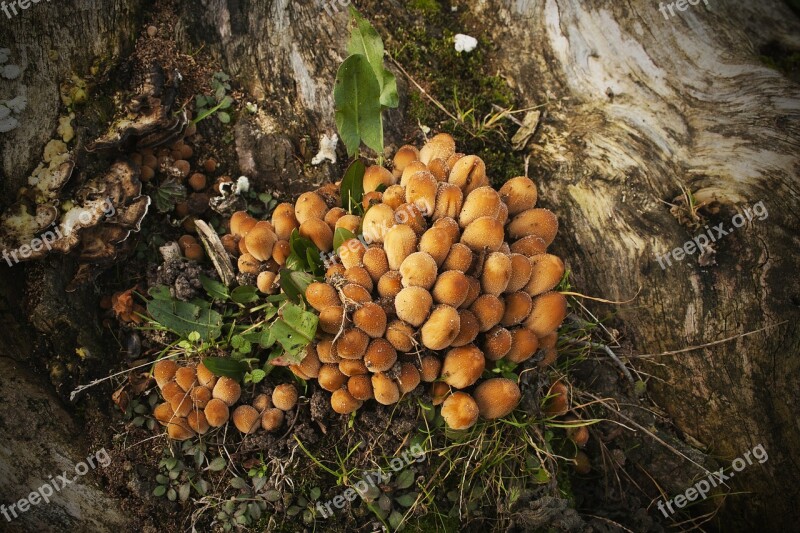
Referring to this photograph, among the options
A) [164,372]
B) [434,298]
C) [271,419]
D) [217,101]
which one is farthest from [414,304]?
[217,101]

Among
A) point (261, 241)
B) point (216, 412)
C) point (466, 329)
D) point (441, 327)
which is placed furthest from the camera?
point (261, 241)

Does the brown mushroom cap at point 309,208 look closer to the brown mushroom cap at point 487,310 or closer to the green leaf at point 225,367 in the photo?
the green leaf at point 225,367

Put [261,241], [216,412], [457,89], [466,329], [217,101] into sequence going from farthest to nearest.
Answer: [457,89]
[217,101]
[261,241]
[216,412]
[466,329]

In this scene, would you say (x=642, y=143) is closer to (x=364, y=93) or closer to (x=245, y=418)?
(x=364, y=93)

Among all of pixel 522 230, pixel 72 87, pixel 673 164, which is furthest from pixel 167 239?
pixel 673 164

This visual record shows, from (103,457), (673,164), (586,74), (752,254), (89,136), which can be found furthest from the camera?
(586,74)

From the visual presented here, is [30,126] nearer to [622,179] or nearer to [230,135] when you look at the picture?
[230,135]

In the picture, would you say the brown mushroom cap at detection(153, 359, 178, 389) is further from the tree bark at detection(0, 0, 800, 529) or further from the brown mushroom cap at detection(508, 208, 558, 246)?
the brown mushroom cap at detection(508, 208, 558, 246)
